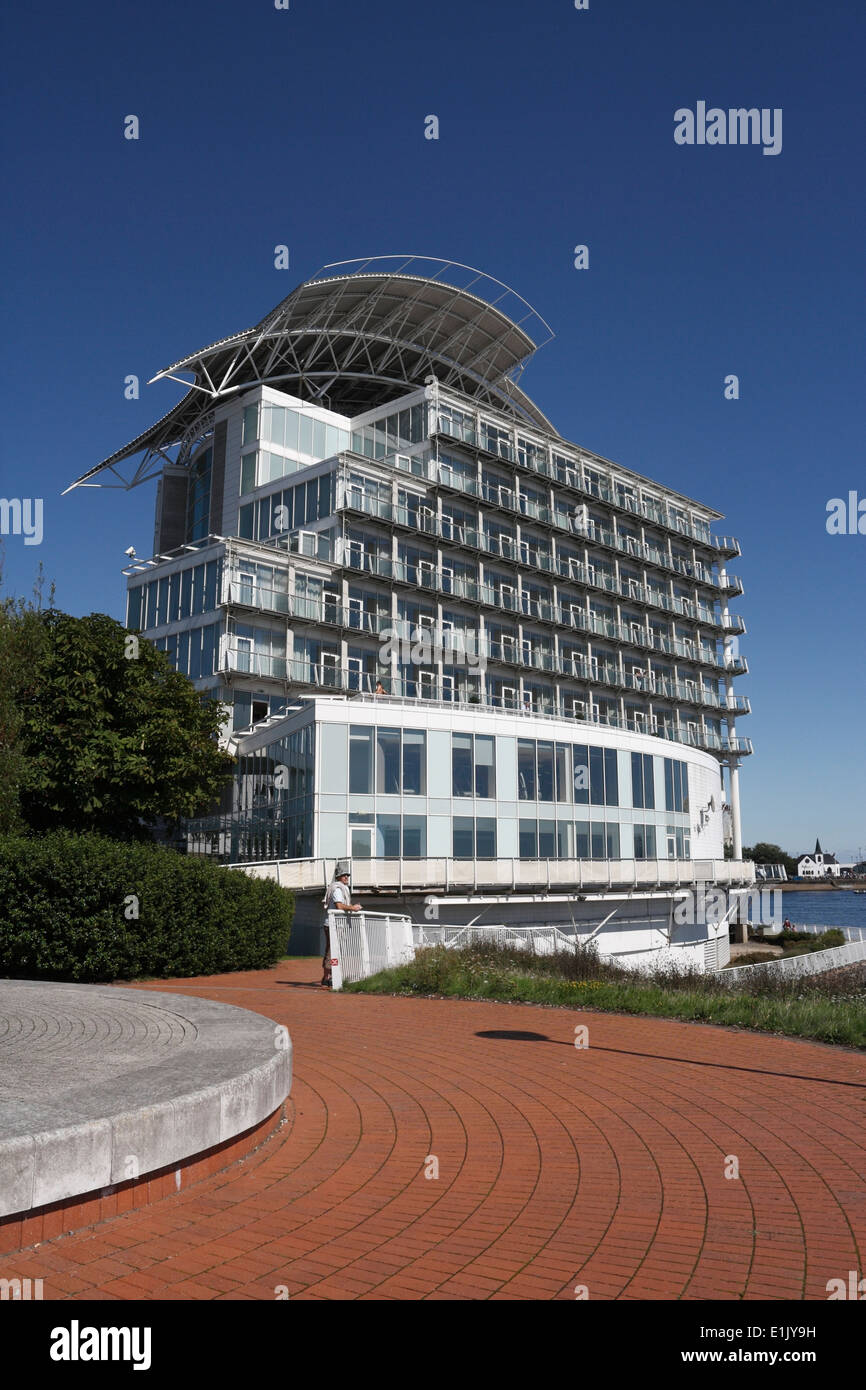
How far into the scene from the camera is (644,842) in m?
42.3

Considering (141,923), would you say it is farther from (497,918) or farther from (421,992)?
(497,918)

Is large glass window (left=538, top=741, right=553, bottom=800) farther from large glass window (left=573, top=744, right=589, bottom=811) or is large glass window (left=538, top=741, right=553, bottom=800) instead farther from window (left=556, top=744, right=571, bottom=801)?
large glass window (left=573, top=744, right=589, bottom=811)

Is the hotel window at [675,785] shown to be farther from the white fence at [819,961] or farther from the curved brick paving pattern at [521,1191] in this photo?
the curved brick paving pattern at [521,1191]

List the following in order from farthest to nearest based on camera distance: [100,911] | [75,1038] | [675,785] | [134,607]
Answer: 1. [134,607]
2. [675,785]
3. [100,911]
4. [75,1038]

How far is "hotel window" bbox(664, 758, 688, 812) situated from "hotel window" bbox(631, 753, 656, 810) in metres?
1.30

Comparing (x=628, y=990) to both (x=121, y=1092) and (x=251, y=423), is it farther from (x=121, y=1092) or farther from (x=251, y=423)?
(x=251, y=423)

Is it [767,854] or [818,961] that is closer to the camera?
[818,961]

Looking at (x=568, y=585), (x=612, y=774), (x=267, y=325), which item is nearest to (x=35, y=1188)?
(x=612, y=774)

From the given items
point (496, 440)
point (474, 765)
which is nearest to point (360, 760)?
point (474, 765)

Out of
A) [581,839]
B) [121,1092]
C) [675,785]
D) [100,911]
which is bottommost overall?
[121,1092]

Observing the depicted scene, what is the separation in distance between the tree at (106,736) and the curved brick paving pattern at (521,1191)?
24007 mm

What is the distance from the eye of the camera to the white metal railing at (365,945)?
53.9 feet

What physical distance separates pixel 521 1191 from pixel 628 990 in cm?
836

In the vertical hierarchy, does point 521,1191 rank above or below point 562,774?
Answer: below
